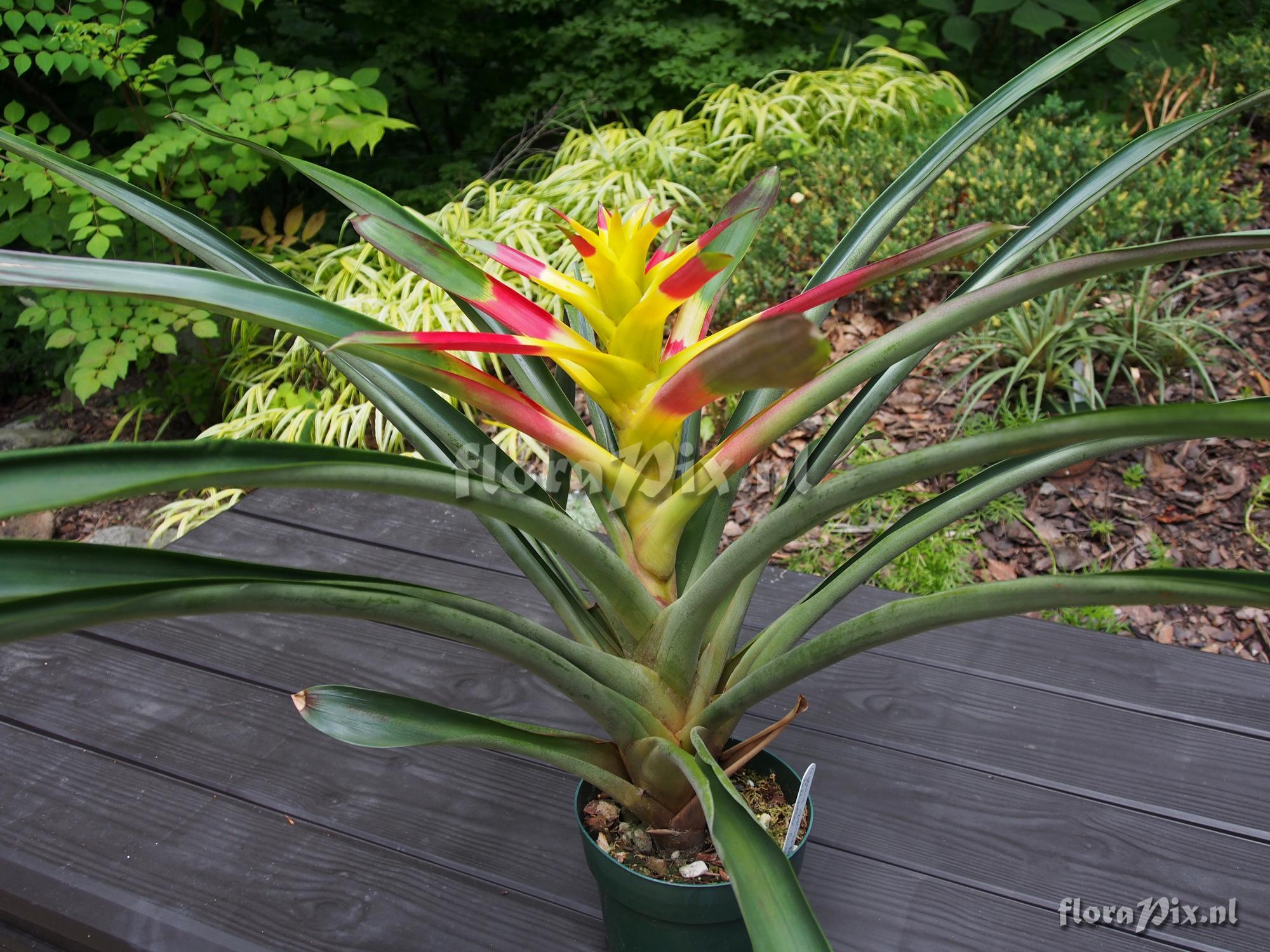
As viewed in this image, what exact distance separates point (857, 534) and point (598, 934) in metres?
1.45

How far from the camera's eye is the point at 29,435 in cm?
322

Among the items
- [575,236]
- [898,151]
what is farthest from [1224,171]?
[575,236]

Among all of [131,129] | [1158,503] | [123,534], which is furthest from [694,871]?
[131,129]

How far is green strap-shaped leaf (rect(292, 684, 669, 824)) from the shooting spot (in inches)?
26.6

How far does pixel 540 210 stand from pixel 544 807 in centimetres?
242

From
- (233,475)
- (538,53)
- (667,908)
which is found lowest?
(667,908)

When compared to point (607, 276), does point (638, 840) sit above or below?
below

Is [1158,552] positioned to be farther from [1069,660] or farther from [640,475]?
[640,475]

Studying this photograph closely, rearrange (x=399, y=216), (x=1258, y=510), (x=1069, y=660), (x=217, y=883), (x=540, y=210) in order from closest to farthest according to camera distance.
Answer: (x=399, y=216) < (x=217, y=883) < (x=1069, y=660) < (x=1258, y=510) < (x=540, y=210)

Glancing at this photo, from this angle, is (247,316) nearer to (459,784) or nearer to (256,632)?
(459,784)

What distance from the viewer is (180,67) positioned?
2701mm

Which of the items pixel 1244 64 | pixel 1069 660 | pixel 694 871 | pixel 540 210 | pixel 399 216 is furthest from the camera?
pixel 540 210

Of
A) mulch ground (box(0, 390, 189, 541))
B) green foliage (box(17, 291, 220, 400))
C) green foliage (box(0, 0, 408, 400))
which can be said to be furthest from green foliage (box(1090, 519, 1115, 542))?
mulch ground (box(0, 390, 189, 541))

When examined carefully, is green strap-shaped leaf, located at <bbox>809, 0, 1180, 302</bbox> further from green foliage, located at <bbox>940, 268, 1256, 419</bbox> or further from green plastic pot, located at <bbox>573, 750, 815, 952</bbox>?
green foliage, located at <bbox>940, 268, 1256, 419</bbox>
